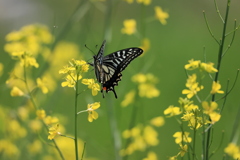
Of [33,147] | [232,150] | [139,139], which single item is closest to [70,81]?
[232,150]

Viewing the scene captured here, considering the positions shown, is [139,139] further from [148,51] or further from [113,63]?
[148,51]

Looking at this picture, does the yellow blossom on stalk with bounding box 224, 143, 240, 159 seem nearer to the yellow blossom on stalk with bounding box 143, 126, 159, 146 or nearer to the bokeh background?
the yellow blossom on stalk with bounding box 143, 126, 159, 146

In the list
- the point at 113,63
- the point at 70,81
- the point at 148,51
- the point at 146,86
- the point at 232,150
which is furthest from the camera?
the point at 148,51

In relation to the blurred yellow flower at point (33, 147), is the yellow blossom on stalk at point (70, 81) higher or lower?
lower

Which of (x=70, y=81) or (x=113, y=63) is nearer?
(x=70, y=81)

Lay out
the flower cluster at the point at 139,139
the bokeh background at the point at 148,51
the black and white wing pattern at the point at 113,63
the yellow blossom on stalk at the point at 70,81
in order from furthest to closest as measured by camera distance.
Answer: the bokeh background at the point at 148,51, the flower cluster at the point at 139,139, the black and white wing pattern at the point at 113,63, the yellow blossom on stalk at the point at 70,81

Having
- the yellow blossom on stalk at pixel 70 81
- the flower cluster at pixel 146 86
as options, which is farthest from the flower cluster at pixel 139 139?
the yellow blossom on stalk at pixel 70 81

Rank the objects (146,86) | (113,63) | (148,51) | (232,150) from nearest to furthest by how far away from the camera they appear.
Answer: (232,150) → (113,63) → (146,86) → (148,51)

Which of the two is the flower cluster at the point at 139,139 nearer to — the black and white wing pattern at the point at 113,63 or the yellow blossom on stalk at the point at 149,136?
the yellow blossom on stalk at the point at 149,136
